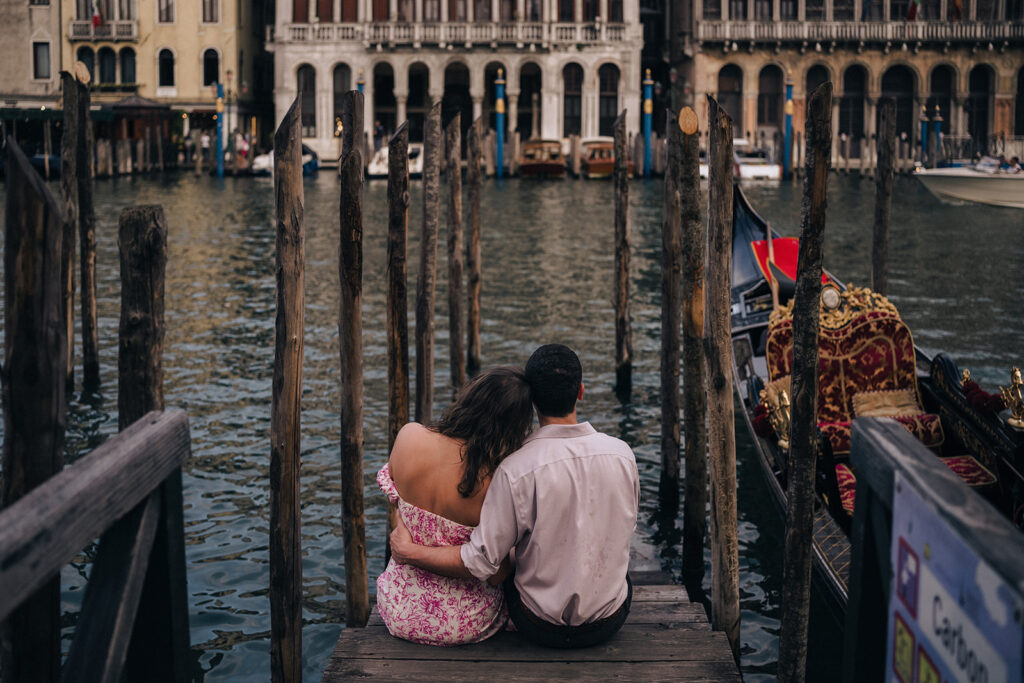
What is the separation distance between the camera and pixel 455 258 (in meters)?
7.79

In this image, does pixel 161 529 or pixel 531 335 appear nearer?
pixel 161 529

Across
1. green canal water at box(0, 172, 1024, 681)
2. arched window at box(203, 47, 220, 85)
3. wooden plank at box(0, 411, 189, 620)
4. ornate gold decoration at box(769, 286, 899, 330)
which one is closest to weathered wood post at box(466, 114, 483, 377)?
green canal water at box(0, 172, 1024, 681)

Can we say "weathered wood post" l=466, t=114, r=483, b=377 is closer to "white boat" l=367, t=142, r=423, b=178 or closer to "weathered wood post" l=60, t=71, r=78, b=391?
"weathered wood post" l=60, t=71, r=78, b=391

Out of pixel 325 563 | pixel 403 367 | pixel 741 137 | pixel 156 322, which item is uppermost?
pixel 741 137

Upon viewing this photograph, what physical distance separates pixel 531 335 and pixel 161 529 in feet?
28.1

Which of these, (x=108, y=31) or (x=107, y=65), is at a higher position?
(x=108, y=31)

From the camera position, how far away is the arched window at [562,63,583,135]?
34969mm

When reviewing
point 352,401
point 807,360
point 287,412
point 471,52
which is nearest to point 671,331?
point 352,401

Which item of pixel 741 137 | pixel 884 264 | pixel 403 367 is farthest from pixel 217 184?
pixel 403 367

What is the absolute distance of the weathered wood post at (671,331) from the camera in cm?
612

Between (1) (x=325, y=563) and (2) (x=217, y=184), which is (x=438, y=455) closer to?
(1) (x=325, y=563)

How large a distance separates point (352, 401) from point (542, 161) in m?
25.9

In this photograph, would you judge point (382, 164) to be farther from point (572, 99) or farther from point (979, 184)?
point (979, 184)

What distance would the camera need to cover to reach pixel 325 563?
5590 mm
